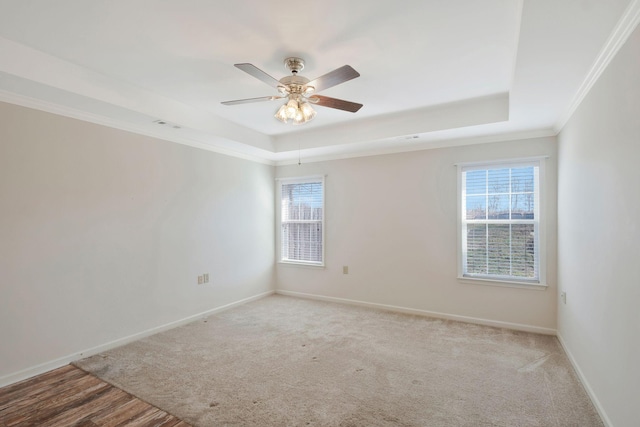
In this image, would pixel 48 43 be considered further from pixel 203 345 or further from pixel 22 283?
pixel 203 345

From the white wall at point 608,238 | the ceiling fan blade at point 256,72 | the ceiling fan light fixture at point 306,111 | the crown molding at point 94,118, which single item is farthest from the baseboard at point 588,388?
the crown molding at point 94,118

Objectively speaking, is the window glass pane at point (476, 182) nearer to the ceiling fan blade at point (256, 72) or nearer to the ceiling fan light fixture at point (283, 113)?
the ceiling fan light fixture at point (283, 113)

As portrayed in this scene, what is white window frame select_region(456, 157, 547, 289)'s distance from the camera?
367cm

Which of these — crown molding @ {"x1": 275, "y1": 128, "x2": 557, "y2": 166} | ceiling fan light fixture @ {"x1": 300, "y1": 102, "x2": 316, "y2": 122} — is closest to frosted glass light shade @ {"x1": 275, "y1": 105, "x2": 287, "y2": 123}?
ceiling fan light fixture @ {"x1": 300, "y1": 102, "x2": 316, "y2": 122}

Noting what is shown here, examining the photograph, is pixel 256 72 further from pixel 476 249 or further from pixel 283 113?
pixel 476 249

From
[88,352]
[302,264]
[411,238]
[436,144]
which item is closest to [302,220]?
[302,264]

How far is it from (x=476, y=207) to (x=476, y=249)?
535 millimetres

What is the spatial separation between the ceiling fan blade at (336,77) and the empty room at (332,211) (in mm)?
22

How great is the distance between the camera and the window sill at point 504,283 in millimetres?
3670

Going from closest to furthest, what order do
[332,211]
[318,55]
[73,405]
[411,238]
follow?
[73,405] < [318,55] < [411,238] < [332,211]

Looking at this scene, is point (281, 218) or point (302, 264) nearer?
point (302, 264)

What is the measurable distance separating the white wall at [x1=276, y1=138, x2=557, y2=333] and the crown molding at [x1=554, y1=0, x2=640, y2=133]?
1.37m

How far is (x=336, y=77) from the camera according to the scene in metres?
2.12

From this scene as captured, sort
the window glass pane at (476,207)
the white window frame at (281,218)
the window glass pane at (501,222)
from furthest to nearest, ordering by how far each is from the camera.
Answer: the white window frame at (281,218) → the window glass pane at (476,207) → the window glass pane at (501,222)
